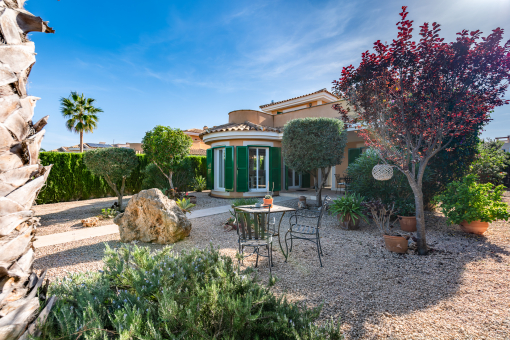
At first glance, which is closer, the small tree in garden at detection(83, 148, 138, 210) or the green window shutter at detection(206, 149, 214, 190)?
the small tree in garden at detection(83, 148, 138, 210)

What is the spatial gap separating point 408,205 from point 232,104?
10.7 m

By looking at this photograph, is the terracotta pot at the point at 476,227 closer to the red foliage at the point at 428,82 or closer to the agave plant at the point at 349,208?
the agave plant at the point at 349,208

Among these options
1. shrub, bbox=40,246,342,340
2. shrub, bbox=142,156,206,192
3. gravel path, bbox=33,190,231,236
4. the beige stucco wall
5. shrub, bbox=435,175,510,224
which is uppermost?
the beige stucco wall

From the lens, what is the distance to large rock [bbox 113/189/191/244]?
16.5 ft

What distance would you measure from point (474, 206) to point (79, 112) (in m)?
Result: 21.4

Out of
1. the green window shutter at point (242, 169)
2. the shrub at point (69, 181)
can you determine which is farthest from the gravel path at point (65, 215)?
the green window shutter at point (242, 169)

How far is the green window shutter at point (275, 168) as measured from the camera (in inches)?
444

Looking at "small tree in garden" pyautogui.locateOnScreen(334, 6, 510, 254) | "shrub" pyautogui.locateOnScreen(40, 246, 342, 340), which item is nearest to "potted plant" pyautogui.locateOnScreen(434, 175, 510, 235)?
"small tree in garden" pyautogui.locateOnScreen(334, 6, 510, 254)

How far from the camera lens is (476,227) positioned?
5184mm

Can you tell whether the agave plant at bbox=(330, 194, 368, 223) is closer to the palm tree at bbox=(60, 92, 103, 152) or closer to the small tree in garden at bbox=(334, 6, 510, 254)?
the small tree in garden at bbox=(334, 6, 510, 254)

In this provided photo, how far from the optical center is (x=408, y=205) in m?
6.02

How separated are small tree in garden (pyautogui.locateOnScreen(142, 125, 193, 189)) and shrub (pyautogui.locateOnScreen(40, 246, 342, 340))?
22.0ft

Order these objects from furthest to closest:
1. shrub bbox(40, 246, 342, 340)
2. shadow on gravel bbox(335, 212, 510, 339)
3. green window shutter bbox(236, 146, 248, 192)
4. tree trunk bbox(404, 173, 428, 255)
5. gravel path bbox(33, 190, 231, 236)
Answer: green window shutter bbox(236, 146, 248, 192), gravel path bbox(33, 190, 231, 236), tree trunk bbox(404, 173, 428, 255), shadow on gravel bbox(335, 212, 510, 339), shrub bbox(40, 246, 342, 340)

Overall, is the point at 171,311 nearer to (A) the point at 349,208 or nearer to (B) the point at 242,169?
(A) the point at 349,208
